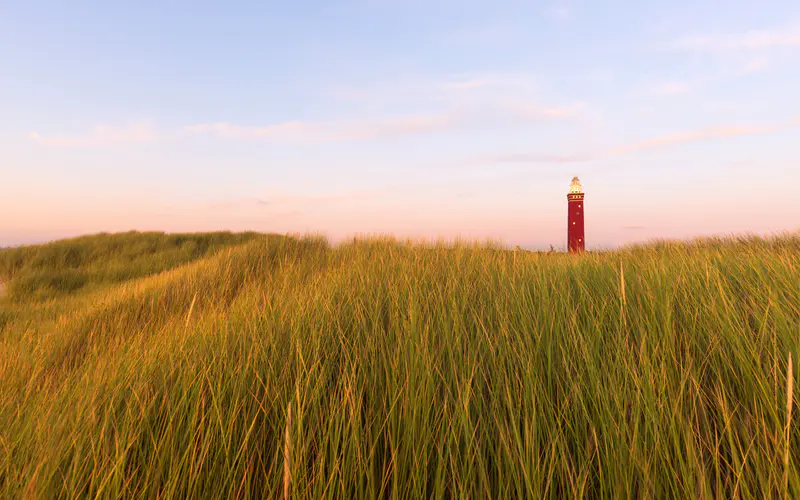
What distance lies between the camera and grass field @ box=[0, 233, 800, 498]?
1132mm

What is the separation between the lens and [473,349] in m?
1.77

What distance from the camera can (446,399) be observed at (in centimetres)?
127

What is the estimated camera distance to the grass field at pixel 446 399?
1132 mm

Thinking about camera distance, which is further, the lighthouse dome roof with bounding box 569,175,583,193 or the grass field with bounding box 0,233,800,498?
the lighthouse dome roof with bounding box 569,175,583,193

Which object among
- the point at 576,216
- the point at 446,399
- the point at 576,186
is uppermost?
the point at 576,186

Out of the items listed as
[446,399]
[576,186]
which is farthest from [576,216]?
[446,399]

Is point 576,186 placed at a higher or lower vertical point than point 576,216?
higher

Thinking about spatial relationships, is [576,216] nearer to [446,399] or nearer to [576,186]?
[576,186]

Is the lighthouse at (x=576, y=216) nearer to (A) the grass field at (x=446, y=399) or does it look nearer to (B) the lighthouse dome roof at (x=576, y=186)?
(B) the lighthouse dome roof at (x=576, y=186)

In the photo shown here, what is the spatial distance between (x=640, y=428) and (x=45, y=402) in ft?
9.09

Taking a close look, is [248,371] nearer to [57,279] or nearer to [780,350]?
[780,350]

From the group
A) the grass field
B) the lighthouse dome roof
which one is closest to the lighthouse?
the lighthouse dome roof

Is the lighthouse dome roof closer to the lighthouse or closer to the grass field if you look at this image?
the lighthouse

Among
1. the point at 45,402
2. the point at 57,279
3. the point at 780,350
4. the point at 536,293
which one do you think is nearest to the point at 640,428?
the point at 780,350
